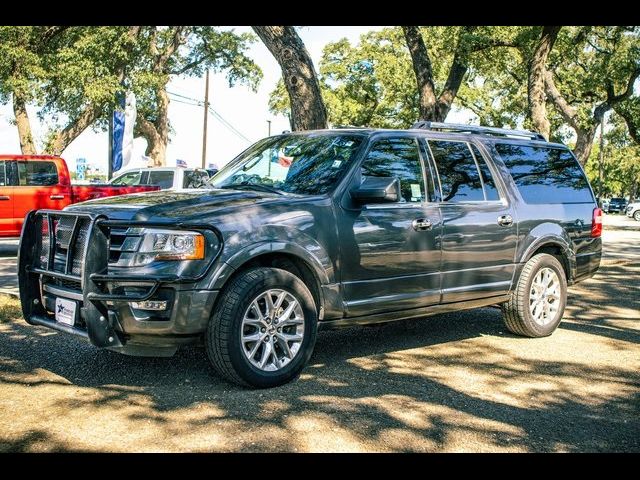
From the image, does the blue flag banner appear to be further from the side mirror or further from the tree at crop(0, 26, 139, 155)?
the side mirror

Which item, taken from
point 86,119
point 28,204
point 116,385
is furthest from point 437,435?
point 86,119

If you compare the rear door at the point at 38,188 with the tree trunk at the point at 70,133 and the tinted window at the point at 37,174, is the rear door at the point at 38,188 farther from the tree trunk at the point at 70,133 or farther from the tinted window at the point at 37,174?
the tree trunk at the point at 70,133

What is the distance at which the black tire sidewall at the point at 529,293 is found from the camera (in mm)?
7234

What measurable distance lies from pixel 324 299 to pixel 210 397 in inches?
44.2

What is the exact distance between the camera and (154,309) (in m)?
4.96

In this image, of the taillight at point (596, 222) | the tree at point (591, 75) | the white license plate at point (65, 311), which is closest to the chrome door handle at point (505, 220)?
the taillight at point (596, 222)

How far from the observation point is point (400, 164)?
6348 millimetres

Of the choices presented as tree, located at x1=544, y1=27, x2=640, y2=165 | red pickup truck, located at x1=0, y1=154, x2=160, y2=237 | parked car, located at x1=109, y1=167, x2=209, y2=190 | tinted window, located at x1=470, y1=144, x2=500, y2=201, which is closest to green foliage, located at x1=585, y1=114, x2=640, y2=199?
tree, located at x1=544, y1=27, x2=640, y2=165

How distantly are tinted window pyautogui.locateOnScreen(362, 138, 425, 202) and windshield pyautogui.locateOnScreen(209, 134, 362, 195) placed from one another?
0.17m

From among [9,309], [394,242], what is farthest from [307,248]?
[9,309]

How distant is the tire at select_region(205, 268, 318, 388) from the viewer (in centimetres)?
507

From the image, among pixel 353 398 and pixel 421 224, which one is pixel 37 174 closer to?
pixel 421 224

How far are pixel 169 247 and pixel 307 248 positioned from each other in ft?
3.36

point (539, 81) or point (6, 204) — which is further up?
point (539, 81)
